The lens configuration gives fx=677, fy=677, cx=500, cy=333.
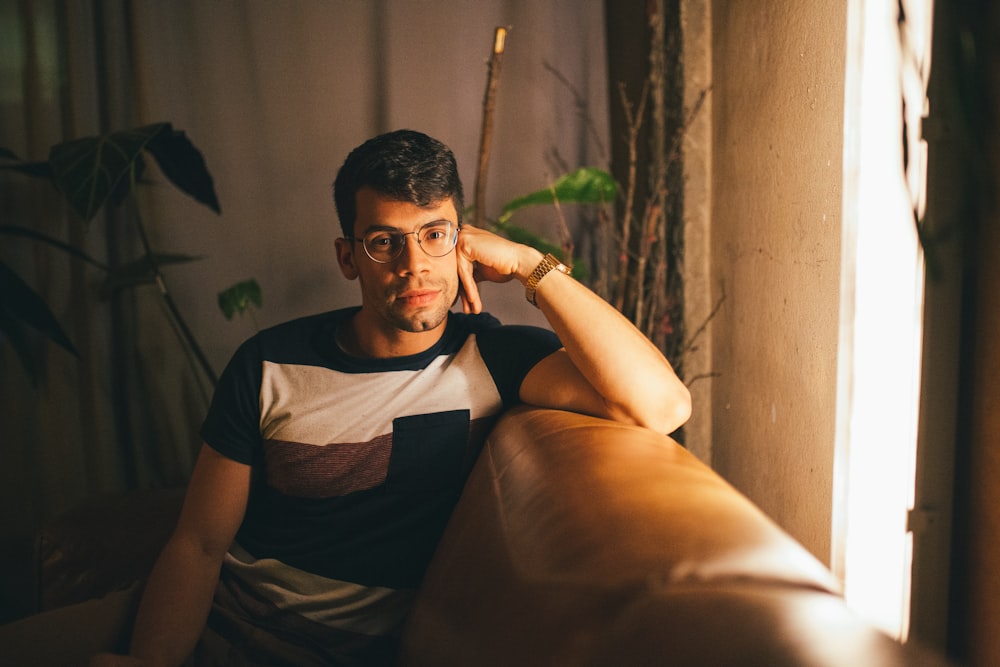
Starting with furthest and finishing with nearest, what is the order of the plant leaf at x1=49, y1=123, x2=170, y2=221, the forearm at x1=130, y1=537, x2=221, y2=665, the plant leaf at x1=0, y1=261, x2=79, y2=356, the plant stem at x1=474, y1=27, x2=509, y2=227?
the plant stem at x1=474, y1=27, x2=509, y2=227 < the plant leaf at x1=0, y1=261, x2=79, y2=356 < the plant leaf at x1=49, y1=123, x2=170, y2=221 < the forearm at x1=130, y1=537, x2=221, y2=665

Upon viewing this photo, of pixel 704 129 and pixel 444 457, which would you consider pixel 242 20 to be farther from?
pixel 444 457

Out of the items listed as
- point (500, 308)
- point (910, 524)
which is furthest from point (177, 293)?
point (910, 524)

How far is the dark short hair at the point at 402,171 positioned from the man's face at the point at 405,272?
0.6 inches

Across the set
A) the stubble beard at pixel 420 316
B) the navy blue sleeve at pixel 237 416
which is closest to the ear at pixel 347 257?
the stubble beard at pixel 420 316

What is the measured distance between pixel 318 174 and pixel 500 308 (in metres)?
0.77

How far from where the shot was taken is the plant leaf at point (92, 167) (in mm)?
1666

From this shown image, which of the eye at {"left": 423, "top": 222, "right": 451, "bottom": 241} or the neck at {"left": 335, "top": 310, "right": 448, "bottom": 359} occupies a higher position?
the eye at {"left": 423, "top": 222, "right": 451, "bottom": 241}

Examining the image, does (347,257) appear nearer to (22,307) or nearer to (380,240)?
(380,240)

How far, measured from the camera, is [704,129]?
184 centimetres

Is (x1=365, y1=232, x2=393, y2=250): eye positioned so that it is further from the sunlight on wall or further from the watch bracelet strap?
the sunlight on wall

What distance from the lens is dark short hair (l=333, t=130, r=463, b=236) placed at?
3.64ft

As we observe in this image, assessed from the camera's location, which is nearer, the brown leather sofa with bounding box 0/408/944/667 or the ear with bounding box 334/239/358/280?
the brown leather sofa with bounding box 0/408/944/667

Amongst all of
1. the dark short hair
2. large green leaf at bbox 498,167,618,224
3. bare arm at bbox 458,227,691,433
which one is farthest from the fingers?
large green leaf at bbox 498,167,618,224

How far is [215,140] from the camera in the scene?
2271 millimetres
